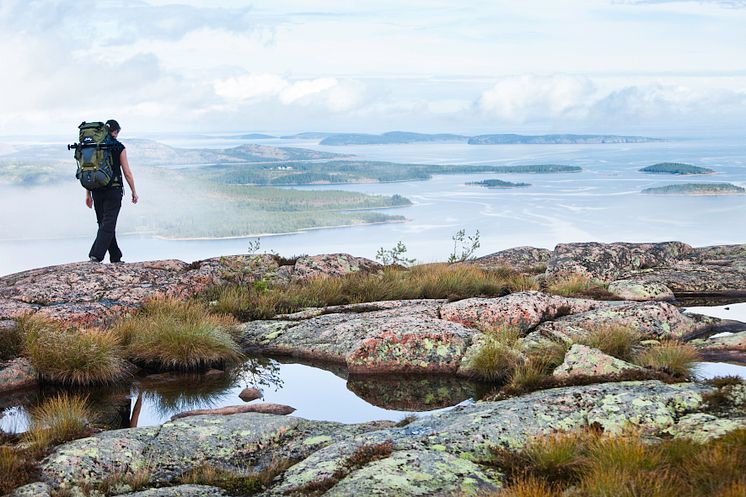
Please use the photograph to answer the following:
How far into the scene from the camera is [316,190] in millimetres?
158000

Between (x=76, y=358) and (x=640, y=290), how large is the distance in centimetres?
987

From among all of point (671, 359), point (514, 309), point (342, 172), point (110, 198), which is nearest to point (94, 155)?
point (110, 198)

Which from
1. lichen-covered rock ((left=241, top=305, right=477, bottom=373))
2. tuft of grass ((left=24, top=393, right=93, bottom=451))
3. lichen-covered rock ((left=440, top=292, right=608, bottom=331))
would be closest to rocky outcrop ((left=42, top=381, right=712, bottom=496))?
tuft of grass ((left=24, top=393, right=93, bottom=451))

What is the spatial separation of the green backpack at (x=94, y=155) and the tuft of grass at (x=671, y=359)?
10.9 metres

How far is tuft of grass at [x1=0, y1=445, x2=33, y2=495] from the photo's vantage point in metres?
5.90

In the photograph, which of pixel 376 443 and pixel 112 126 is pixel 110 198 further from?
pixel 376 443

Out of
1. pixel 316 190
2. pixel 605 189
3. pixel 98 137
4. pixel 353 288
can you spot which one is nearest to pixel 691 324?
→ pixel 353 288

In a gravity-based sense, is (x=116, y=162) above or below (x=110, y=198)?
above

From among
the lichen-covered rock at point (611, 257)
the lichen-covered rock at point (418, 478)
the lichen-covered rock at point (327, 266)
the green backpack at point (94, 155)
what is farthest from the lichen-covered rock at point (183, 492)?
the lichen-covered rock at point (611, 257)

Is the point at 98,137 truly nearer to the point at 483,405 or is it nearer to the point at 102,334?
the point at 102,334

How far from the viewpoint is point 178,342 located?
412 inches

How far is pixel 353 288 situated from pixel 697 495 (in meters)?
10.6

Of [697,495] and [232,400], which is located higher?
[697,495]

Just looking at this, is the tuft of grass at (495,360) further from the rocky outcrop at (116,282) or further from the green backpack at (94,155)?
the green backpack at (94,155)
